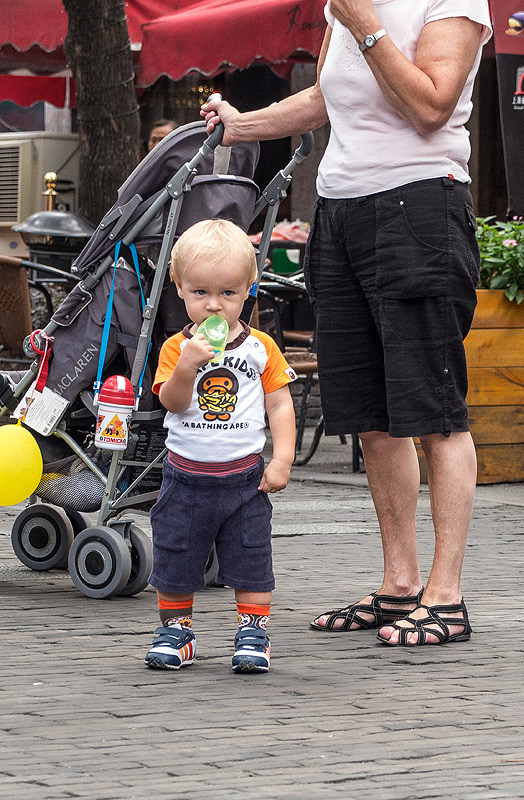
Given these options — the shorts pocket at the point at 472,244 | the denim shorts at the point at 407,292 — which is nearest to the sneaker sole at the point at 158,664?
the denim shorts at the point at 407,292

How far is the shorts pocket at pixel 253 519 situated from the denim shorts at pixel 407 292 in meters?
0.52

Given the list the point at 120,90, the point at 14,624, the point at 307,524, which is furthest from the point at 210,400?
the point at 120,90

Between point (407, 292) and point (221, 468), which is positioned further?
point (407, 292)

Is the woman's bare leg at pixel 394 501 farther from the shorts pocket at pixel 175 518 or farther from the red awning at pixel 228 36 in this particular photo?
the red awning at pixel 228 36

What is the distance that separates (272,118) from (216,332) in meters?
0.98

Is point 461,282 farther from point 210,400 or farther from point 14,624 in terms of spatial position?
point 14,624

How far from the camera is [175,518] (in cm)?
360

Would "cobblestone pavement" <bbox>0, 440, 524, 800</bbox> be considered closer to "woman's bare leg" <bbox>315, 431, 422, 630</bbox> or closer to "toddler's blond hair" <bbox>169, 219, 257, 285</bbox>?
"woman's bare leg" <bbox>315, 431, 422, 630</bbox>

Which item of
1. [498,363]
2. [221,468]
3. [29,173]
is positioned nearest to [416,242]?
[221,468]

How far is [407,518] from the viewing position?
4133 millimetres

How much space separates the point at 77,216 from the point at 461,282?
6438 millimetres

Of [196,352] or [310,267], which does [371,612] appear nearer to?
[310,267]

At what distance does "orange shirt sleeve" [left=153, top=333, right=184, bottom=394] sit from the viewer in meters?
3.62

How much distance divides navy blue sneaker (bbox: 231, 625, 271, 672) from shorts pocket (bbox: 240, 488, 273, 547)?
0.23 metres
